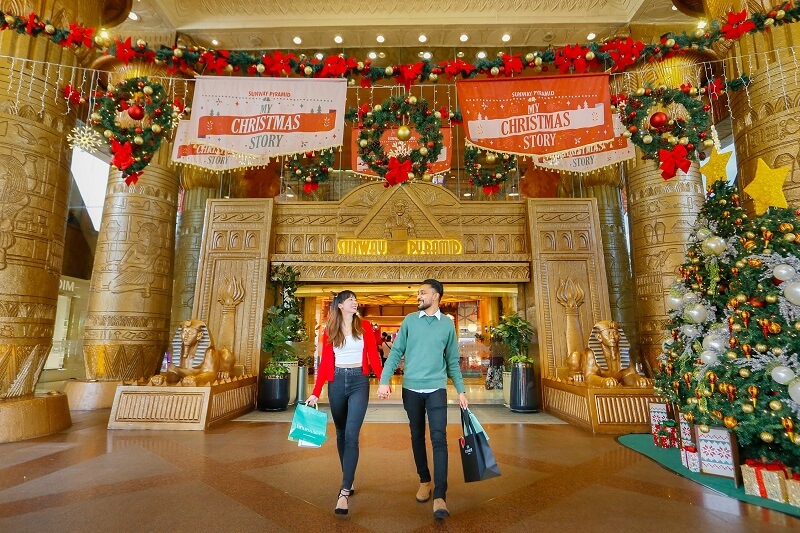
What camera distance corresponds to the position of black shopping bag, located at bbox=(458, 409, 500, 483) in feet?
8.06

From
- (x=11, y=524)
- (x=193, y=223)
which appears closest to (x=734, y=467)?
(x=11, y=524)

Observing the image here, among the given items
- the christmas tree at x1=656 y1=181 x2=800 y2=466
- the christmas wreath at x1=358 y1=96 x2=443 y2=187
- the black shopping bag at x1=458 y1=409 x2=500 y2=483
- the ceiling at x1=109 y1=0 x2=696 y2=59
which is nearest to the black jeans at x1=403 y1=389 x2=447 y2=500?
the black shopping bag at x1=458 y1=409 x2=500 y2=483

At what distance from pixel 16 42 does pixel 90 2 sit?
1.17 meters

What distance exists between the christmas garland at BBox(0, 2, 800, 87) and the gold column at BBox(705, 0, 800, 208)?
736mm

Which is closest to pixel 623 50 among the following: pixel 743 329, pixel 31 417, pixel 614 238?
pixel 743 329

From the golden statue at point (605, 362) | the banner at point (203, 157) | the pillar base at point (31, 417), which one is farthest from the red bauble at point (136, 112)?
the golden statue at point (605, 362)

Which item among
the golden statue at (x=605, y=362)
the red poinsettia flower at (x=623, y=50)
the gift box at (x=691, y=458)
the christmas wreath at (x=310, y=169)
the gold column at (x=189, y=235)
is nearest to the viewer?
the gift box at (x=691, y=458)

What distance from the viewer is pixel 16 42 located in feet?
15.2

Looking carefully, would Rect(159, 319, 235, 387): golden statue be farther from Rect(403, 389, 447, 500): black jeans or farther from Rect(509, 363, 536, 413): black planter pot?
Rect(509, 363, 536, 413): black planter pot

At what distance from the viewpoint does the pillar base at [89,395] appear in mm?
7000

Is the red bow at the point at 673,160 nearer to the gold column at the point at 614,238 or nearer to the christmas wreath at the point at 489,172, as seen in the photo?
the christmas wreath at the point at 489,172

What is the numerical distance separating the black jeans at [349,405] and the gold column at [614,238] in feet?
30.2

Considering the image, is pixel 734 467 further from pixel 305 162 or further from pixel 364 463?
pixel 305 162

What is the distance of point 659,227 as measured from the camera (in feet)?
24.9
